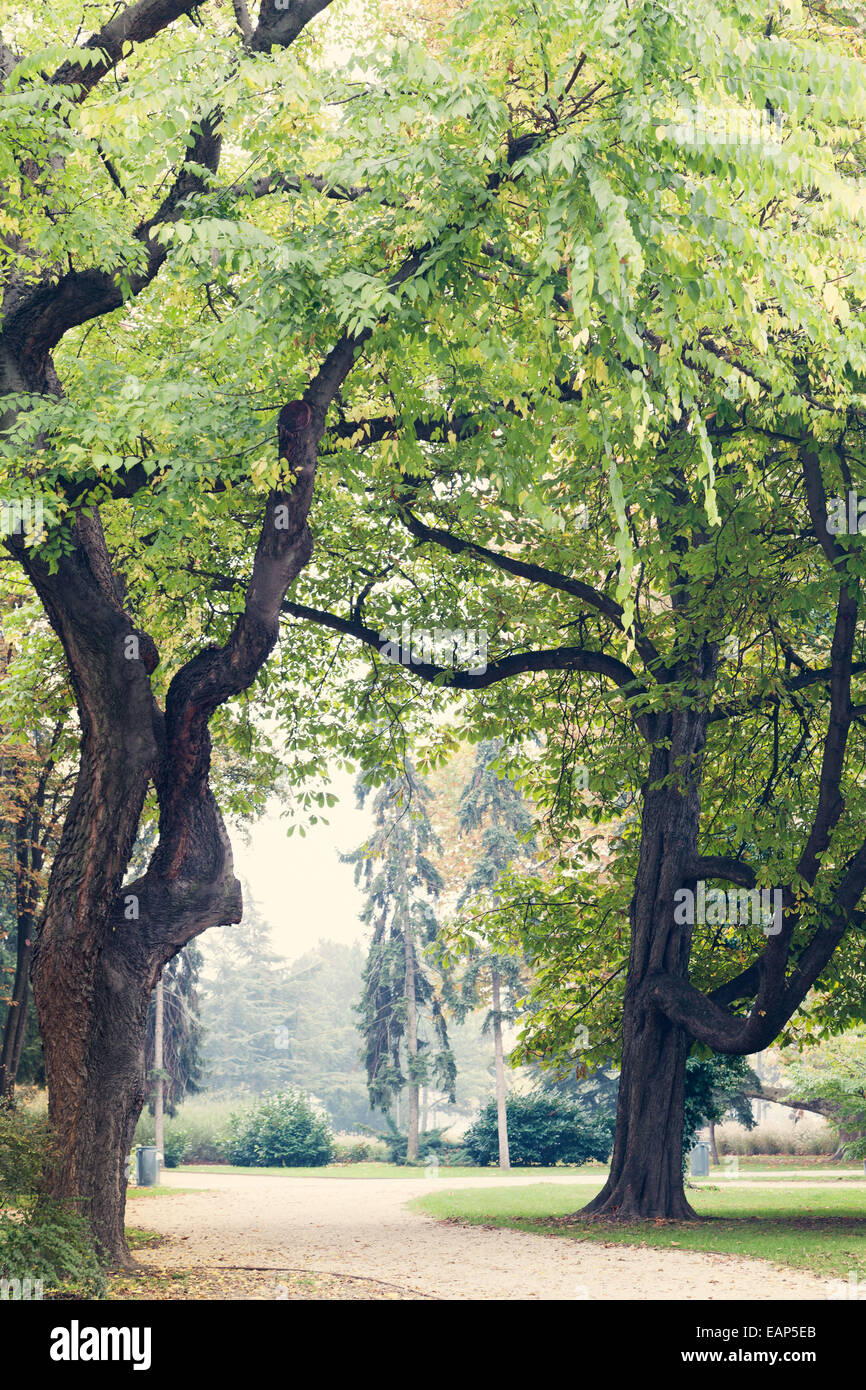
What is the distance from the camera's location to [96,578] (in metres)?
10.7

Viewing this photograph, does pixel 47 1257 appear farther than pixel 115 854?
No

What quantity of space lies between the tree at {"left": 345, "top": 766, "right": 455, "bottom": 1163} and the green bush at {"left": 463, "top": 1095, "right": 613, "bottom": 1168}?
7.79 m

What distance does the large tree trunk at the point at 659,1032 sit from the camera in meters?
14.1

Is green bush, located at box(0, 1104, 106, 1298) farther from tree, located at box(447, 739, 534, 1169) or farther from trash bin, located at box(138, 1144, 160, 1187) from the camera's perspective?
tree, located at box(447, 739, 534, 1169)

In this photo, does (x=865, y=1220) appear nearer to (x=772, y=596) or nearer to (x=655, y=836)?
(x=655, y=836)

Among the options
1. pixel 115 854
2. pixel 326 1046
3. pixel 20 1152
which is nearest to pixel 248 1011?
pixel 326 1046

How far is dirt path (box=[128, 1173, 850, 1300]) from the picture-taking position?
9.05 meters

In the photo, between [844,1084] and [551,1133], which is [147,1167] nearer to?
[551,1133]

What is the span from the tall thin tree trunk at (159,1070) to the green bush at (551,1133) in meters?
9.69

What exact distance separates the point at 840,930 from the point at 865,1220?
4.89 meters

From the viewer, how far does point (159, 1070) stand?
1325 inches

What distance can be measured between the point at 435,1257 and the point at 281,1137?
20991 mm
